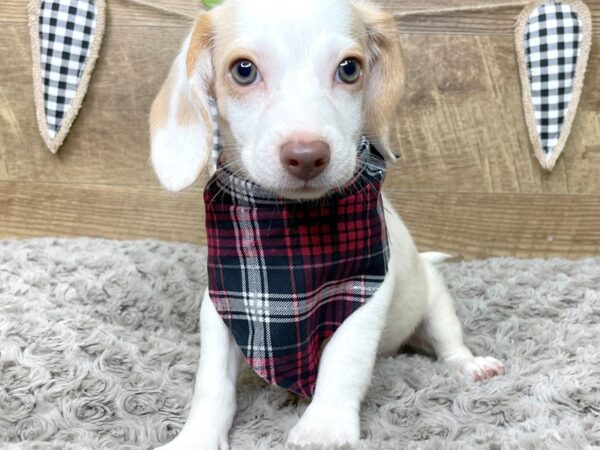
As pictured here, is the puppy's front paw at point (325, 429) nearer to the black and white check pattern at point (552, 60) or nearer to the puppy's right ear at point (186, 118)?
the puppy's right ear at point (186, 118)

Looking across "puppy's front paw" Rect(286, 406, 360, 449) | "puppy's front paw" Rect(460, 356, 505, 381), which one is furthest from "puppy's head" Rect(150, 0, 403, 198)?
"puppy's front paw" Rect(460, 356, 505, 381)

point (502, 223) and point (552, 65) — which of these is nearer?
point (552, 65)

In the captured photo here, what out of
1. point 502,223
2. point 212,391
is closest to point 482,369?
point 212,391

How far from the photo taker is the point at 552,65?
264 cm

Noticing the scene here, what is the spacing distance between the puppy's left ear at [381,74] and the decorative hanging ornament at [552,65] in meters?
1.06

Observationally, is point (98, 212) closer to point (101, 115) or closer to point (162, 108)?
point (101, 115)

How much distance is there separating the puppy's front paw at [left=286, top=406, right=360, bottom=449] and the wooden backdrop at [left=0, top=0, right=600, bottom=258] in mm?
1452

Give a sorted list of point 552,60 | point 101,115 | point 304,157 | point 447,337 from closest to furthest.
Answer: point 304,157 → point 447,337 → point 552,60 → point 101,115

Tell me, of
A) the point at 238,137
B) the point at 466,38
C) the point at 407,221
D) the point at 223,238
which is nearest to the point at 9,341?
the point at 223,238

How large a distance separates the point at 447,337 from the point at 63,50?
1769 mm

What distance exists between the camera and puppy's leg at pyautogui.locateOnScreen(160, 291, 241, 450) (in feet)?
5.07

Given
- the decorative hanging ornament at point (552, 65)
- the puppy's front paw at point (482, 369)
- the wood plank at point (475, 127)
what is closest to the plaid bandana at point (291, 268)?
the puppy's front paw at point (482, 369)

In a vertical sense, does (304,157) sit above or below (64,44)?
above

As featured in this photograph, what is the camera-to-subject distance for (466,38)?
2725 millimetres
